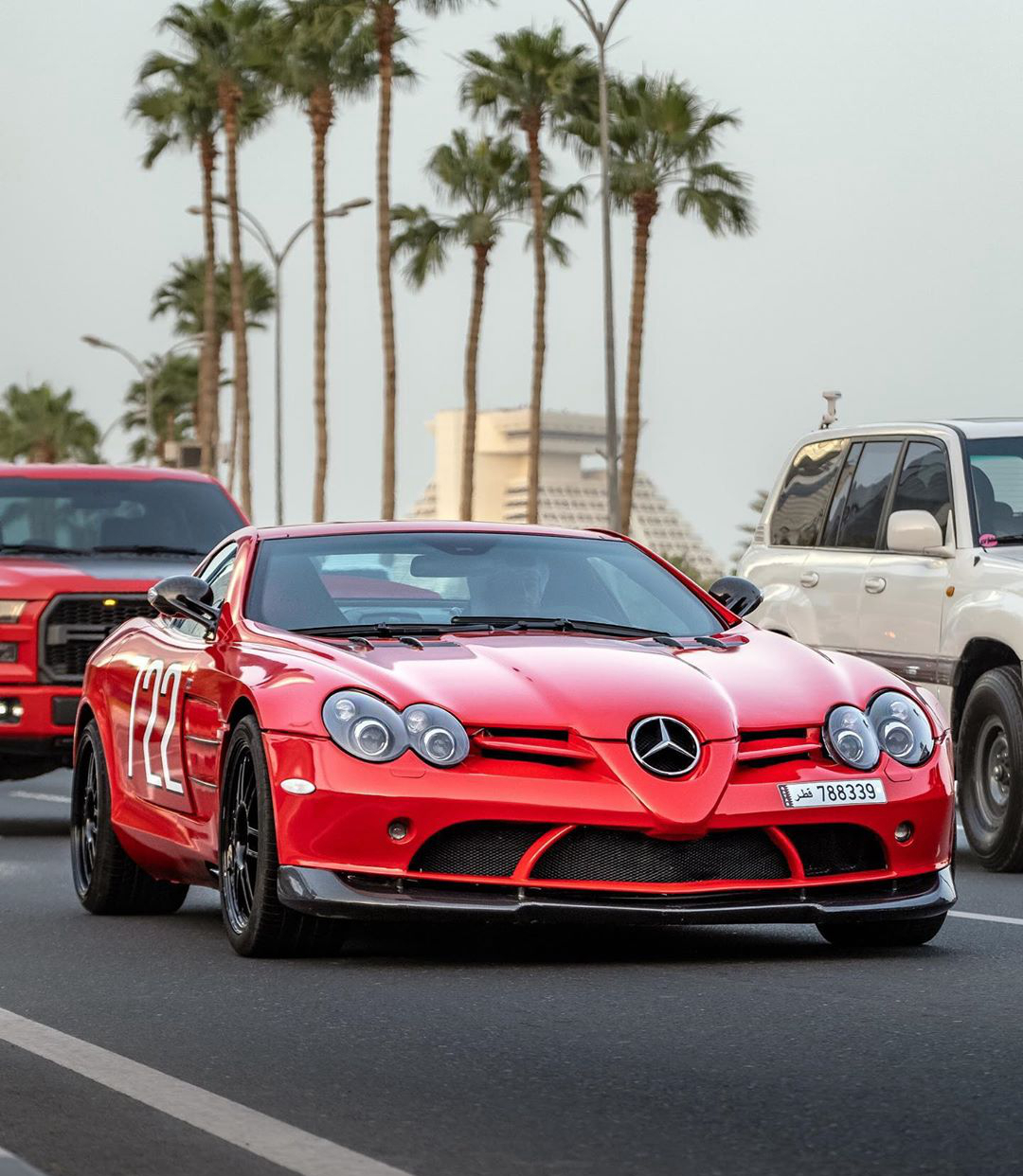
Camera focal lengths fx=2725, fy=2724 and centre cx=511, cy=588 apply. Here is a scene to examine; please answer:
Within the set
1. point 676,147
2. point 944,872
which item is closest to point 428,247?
point 676,147

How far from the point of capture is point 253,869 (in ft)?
26.9

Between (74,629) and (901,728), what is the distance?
802 centimetres

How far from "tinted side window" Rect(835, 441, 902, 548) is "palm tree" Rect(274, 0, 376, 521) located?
133ft

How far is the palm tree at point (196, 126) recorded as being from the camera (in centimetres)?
6272

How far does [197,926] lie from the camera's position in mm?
9734

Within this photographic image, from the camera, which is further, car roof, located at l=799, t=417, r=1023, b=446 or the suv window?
car roof, located at l=799, t=417, r=1023, b=446

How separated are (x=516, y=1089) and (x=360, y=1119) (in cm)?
44

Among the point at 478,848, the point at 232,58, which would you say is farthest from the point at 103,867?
the point at 232,58

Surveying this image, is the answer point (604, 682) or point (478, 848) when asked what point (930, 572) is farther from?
point (478, 848)

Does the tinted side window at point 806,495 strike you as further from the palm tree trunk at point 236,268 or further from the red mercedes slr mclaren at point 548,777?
the palm tree trunk at point 236,268

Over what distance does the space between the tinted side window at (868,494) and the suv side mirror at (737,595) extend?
3736 millimetres

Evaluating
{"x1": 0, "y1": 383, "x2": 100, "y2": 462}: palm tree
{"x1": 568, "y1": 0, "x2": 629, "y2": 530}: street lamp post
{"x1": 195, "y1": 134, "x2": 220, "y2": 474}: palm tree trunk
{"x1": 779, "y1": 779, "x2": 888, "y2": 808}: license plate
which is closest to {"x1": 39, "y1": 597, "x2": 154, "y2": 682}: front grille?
{"x1": 779, "y1": 779, "x2": 888, "y2": 808}: license plate

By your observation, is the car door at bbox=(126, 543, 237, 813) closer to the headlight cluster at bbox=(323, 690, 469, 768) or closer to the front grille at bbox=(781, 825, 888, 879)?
the headlight cluster at bbox=(323, 690, 469, 768)

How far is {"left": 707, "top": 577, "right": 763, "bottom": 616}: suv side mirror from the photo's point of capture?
31.0 feet
